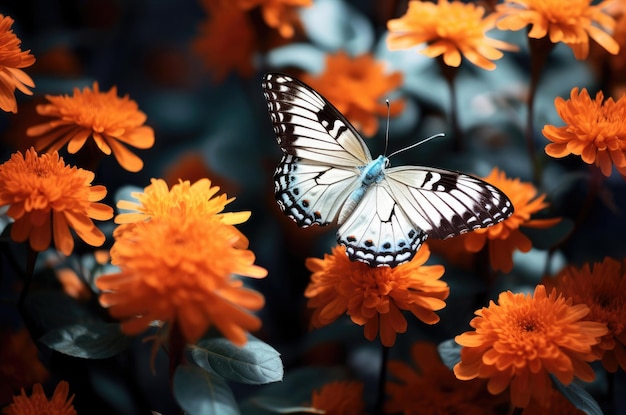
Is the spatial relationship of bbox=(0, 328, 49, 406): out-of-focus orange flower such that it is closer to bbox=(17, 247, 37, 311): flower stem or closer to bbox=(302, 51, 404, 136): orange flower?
bbox=(17, 247, 37, 311): flower stem

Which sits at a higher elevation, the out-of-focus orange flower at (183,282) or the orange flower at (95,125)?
the orange flower at (95,125)

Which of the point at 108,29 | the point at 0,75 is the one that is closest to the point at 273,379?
the point at 0,75

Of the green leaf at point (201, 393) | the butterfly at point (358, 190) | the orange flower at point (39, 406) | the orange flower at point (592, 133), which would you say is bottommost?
the orange flower at point (39, 406)

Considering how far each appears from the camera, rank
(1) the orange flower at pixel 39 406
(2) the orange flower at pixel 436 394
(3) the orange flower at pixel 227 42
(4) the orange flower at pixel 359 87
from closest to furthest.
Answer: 1. (1) the orange flower at pixel 39 406
2. (2) the orange flower at pixel 436 394
3. (4) the orange flower at pixel 359 87
4. (3) the orange flower at pixel 227 42

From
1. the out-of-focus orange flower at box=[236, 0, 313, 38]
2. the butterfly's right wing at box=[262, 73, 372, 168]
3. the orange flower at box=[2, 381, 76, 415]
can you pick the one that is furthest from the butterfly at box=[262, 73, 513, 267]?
the orange flower at box=[2, 381, 76, 415]

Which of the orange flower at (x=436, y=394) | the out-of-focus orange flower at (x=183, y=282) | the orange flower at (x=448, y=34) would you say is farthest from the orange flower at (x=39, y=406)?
the orange flower at (x=448, y=34)

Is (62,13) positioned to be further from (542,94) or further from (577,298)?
(577,298)

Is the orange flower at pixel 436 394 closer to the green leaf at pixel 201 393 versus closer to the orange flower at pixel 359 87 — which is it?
the green leaf at pixel 201 393

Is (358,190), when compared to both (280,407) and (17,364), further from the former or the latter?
(17,364)
